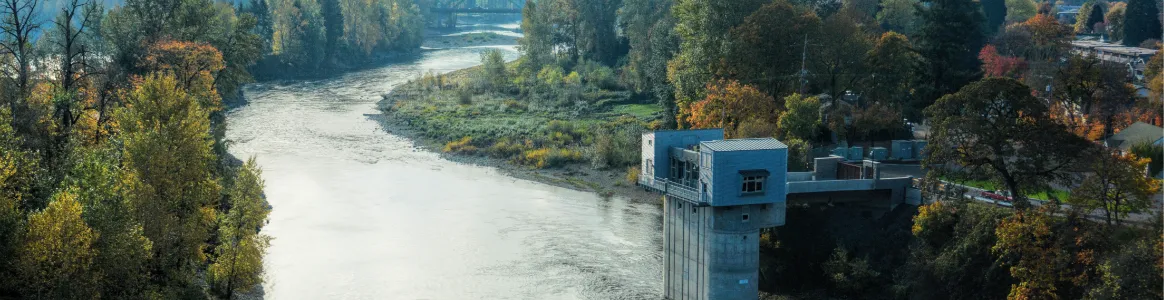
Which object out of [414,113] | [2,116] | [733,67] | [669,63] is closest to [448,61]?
[414,113]

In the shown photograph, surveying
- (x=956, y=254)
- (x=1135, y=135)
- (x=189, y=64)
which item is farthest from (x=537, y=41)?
(x=956, y=254)

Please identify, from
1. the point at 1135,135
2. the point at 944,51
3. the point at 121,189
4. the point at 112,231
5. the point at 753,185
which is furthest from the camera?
the point at 944,51

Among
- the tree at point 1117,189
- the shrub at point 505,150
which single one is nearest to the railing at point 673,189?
the tree at point 1117,189

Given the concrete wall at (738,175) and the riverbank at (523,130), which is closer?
the concrete wall at (738,175)

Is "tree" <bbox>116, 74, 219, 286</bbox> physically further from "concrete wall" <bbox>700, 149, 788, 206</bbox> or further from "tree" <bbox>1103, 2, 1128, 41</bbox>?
"tree" <bbox>1103, 2, 1128, 41</bbox>

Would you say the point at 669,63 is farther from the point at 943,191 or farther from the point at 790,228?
the point at 943,191

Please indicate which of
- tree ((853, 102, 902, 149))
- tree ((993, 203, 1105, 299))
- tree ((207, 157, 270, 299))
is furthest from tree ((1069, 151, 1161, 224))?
tree ((207, 157, 270, 299))

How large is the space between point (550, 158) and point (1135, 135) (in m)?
42.9

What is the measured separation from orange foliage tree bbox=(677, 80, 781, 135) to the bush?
17906 mm

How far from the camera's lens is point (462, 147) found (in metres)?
93.3

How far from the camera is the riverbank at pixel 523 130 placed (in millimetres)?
82562

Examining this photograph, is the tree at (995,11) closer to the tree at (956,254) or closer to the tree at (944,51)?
the tree at (944,51)

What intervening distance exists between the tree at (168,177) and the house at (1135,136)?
1678 inches

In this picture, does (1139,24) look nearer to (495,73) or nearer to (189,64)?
(495,73)
